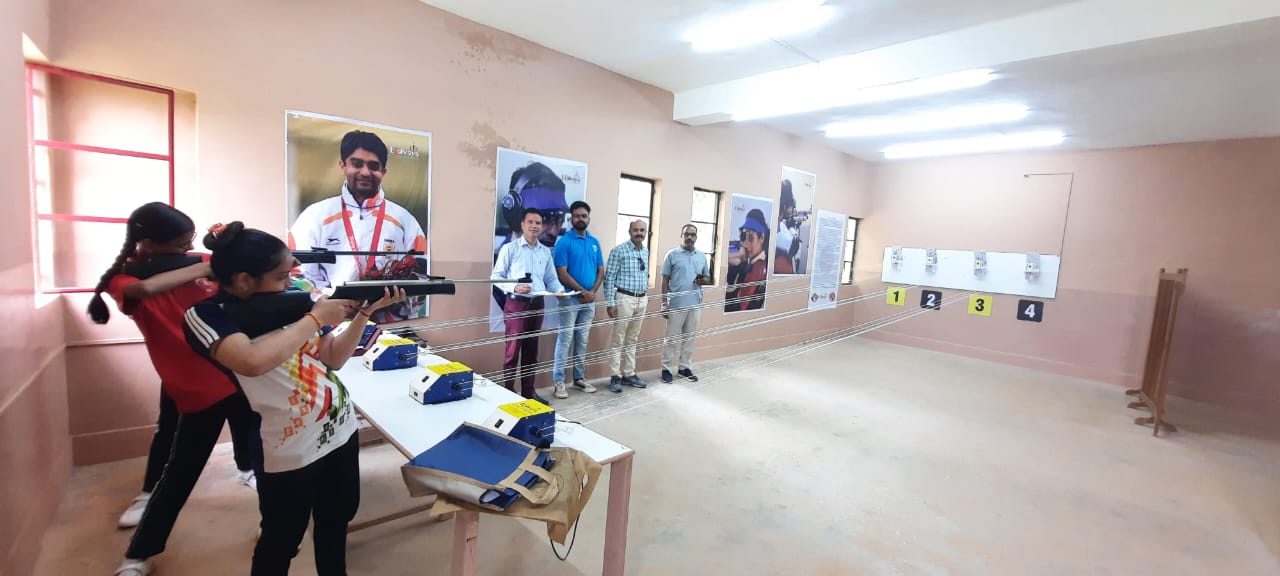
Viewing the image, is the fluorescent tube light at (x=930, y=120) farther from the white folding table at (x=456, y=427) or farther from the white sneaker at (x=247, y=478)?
the white sneaker at (x=247, y=478)

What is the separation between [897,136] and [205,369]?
21.4 ft

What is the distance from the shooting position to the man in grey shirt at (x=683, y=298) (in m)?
4.86

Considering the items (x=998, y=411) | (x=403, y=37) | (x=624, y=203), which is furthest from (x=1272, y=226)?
(x=403, y=37)

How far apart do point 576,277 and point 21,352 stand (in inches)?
117

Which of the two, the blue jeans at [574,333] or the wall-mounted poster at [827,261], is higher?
the wall-mounted poster at [827,261]

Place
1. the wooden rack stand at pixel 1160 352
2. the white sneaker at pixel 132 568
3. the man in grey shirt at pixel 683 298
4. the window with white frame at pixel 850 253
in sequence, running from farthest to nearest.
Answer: the window with white frame at pixel 850 253 → the man in grey shirt at pixel 683 298 → the wooden rack stand at pixel 1160 352 → the white sneaker at pixel 132 568

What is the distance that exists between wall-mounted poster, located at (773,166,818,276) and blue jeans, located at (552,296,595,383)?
2902mm

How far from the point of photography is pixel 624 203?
16.2 feet

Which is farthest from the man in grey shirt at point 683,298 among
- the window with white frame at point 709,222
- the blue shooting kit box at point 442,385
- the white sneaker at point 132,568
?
the white sneaker at point 132,568

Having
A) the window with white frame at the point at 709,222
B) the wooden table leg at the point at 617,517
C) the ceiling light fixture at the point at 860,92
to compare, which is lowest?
the wooden table leg at the point at 617,517

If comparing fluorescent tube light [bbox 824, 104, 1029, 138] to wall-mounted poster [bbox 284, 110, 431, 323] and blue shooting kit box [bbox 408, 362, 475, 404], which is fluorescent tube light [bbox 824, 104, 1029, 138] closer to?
wall-mounted poster [bbox 284, 110, 431, 323]

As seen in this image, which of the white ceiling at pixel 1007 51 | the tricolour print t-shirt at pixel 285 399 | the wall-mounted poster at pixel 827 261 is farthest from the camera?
the wall-mounted poster at pixel 827 261

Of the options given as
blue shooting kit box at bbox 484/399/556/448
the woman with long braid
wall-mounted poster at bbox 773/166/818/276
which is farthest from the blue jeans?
wall-mounted poster at bbox 773/166/818/276

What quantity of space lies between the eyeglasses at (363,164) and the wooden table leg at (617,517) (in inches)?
101
